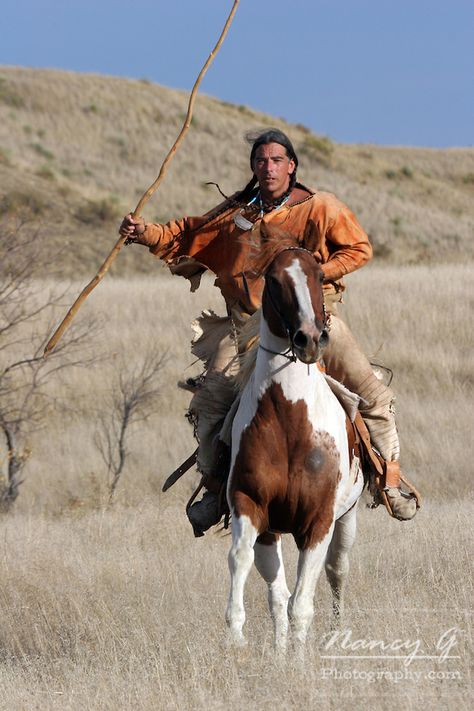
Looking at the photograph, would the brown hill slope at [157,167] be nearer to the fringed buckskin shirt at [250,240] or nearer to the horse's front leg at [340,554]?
the horse's front leg at [340,554]

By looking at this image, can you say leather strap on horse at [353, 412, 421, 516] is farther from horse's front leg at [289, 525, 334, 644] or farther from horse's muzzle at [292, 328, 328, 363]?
horse's muzzle at [292, 328, 328, 363]

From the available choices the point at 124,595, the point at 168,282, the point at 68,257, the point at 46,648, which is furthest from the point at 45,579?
the point at 68,257

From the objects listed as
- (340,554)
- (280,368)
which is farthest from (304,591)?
(340,554)

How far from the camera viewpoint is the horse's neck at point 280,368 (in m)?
6.30

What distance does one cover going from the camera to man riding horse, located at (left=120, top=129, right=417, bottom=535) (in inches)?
277

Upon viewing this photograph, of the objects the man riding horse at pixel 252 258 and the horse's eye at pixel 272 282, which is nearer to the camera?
the horse's eye at pixel 272 282

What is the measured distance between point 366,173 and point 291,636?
2203 inches

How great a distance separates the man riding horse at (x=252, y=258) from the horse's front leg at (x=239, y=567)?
88cm

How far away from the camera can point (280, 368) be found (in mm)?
6336

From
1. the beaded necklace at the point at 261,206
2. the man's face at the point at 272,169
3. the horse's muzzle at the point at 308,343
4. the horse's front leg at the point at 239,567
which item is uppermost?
the man's face at the point at 272,169

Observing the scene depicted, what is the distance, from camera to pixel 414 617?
7.18 m

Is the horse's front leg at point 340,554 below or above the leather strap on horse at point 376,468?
below

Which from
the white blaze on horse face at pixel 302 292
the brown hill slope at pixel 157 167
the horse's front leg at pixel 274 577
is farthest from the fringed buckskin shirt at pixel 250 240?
the brown hill slope at pixel 157 167

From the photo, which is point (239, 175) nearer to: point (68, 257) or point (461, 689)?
point (68, 257)
